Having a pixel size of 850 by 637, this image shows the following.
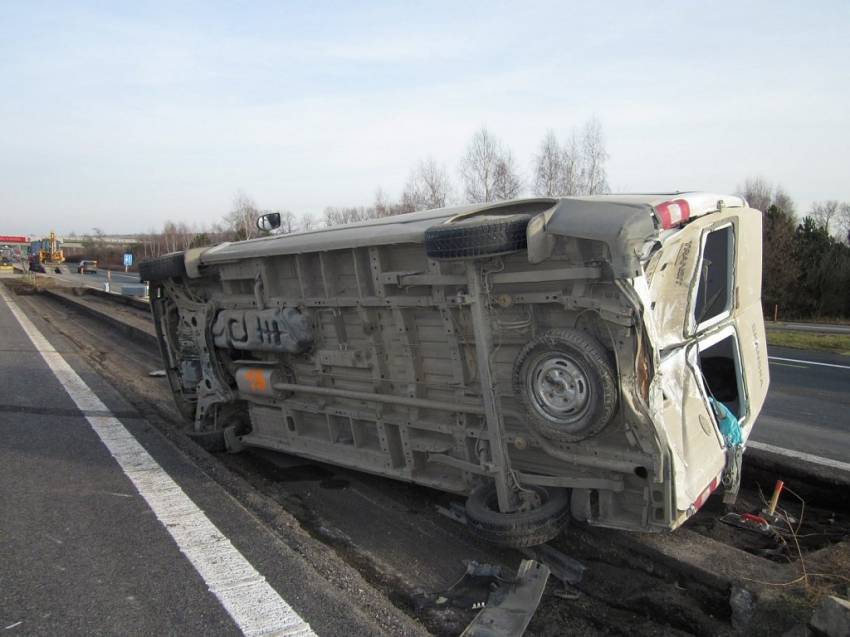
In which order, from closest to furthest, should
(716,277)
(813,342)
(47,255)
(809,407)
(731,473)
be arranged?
1. (731,473)
2. (716,277)
3. (809,407)
4. (813,342)
5. (47,255)

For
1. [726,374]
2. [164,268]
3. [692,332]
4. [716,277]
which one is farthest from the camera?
[164,268]

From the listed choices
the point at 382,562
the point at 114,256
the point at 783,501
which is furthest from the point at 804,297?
the point at 114,256

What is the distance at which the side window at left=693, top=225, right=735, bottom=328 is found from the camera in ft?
13.8

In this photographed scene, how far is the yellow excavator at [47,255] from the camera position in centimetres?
5059

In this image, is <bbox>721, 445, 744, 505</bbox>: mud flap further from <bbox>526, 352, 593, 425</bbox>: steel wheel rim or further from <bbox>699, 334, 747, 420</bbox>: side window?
<bbox>526, 352, 593, 425</bbox>: steel wheel rim

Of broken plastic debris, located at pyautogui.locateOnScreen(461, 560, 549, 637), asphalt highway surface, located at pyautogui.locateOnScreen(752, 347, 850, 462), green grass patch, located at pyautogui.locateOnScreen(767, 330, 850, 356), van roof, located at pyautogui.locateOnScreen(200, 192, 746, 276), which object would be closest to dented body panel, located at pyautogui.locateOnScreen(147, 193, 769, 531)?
van roof, located at pyautogui.locateOnScreen(200, 192, 746, 276)

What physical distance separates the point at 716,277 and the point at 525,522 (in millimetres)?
2377

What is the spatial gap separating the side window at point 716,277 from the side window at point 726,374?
242 mm

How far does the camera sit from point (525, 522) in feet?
11.2

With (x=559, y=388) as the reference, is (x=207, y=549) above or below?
below

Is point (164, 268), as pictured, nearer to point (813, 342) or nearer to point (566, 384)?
point (566, 384)

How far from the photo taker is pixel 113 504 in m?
4.25

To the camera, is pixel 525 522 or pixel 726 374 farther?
pixel 726 374

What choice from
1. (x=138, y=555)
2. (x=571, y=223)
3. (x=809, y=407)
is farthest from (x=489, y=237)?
(x=809, y=407)
